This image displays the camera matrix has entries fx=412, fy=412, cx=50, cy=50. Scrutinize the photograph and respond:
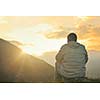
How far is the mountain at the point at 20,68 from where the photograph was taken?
3770mm

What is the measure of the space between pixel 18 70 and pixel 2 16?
0.52 meters

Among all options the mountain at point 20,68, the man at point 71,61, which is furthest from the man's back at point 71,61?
the mountain at point 20,68

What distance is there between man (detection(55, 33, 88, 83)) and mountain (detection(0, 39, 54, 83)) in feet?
0.30

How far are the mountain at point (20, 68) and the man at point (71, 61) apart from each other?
9 centimetres

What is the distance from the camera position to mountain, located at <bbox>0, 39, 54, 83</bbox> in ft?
12.4

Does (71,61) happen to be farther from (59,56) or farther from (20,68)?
(20,68)

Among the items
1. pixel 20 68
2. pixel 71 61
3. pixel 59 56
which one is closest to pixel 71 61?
pixel 71 61

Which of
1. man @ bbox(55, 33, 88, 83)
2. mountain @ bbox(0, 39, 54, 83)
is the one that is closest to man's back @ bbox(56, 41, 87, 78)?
man @ bbox(55, 33, 88, 83)

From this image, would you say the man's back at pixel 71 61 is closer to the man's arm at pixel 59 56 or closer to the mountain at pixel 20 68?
the man's arm at pixel 59 56

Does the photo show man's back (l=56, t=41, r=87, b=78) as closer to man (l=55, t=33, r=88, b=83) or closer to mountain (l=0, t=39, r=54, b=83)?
man (l=55, t=33, r=88, b=83)

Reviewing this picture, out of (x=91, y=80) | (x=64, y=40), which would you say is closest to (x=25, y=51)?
(x=64, y=40)
